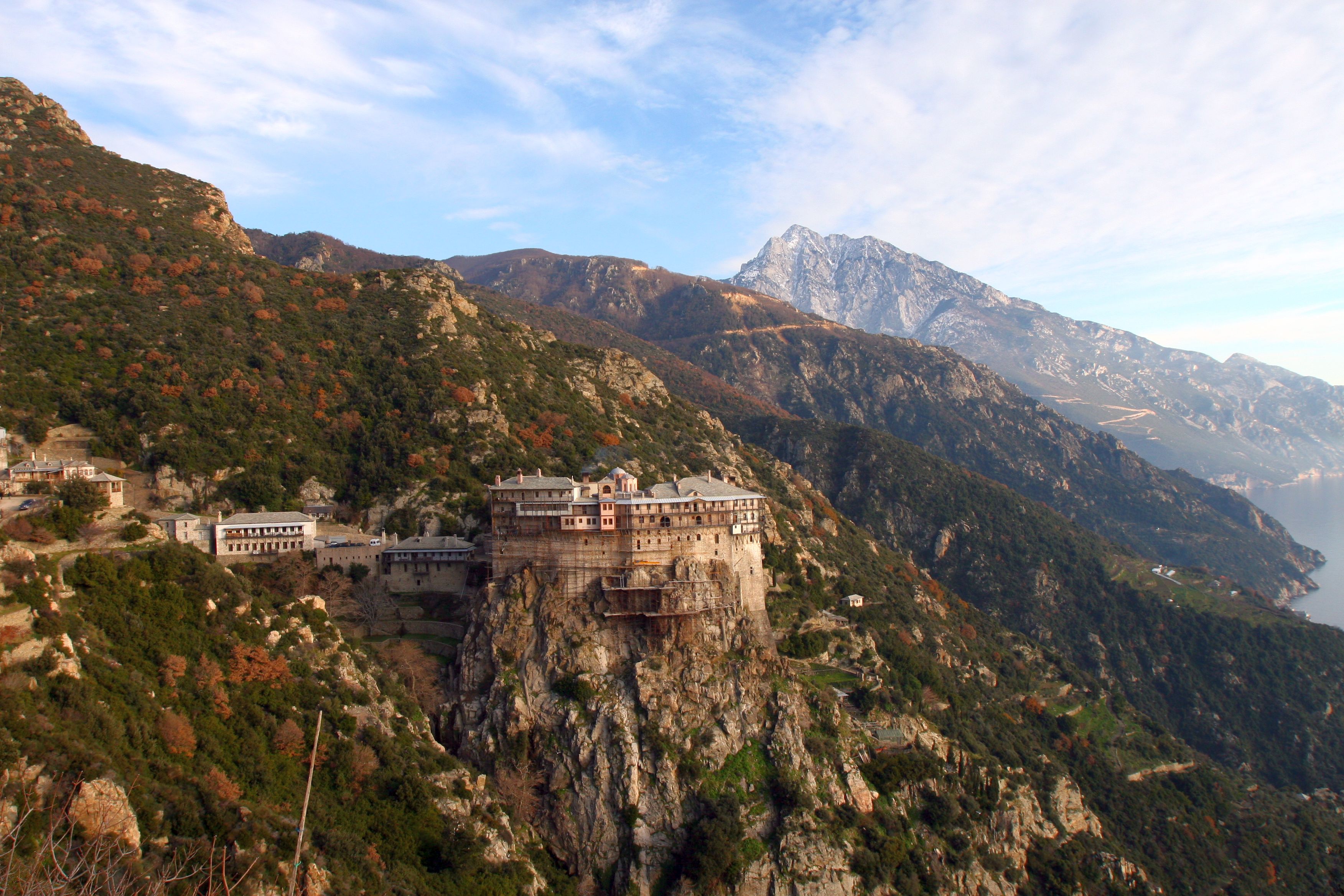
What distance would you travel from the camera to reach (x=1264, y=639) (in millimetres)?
110875

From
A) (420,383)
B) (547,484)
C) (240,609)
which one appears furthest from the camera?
(420,383)

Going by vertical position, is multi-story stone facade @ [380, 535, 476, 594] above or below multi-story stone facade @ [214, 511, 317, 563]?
below

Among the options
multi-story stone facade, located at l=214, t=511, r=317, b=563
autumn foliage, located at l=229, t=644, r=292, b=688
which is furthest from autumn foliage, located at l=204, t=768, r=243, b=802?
multi-story stone facade, located at l=214, t=511, r=317, b=563

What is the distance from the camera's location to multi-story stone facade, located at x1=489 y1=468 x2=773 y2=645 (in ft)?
175

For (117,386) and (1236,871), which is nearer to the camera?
(117,386)

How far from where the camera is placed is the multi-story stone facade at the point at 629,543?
175 ft

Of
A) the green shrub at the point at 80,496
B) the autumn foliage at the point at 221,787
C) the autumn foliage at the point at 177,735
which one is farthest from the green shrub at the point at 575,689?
the green shrub at the point at 80,496

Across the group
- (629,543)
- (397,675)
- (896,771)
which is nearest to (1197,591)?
(896,771)

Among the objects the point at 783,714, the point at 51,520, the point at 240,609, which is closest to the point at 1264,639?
the point at 783,714

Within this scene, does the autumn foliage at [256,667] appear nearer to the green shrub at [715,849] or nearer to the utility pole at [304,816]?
the utility pole at [304,816]

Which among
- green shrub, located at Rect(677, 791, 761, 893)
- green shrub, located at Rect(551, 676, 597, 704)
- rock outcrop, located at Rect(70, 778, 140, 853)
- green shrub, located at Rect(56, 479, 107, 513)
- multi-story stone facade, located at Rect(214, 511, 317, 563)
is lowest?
green shrub, located at Rect(677, 791, 761, 893)

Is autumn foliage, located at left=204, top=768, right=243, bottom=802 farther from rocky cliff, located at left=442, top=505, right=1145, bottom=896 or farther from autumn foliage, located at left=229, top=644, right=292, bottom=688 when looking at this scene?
rocky cliff, located at left=442, top=505, right=1145, bottom=896

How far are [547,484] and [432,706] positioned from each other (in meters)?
15.1

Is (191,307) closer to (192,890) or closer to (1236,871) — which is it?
(192,890)
